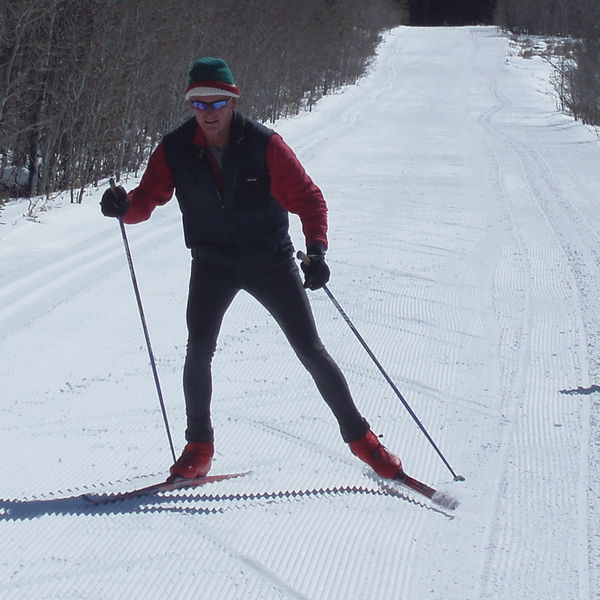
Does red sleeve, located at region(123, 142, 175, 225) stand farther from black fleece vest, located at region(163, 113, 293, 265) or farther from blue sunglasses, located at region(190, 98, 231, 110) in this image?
blue sunglasses, located at region(190, 98, 231, 110)

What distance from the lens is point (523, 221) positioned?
10469mm

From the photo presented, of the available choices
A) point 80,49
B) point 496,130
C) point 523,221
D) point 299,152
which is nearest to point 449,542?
point 523,221

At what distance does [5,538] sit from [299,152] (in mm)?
13023

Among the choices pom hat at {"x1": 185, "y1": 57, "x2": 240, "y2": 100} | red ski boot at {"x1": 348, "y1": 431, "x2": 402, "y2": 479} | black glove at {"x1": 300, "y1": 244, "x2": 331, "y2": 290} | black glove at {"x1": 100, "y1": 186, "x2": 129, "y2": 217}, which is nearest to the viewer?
pom hat at {"x1": 185, "y1": 57, "x2": 240, "y2": 100}

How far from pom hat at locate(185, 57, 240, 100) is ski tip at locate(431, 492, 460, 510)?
177 centimetres

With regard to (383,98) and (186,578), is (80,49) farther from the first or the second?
(383,98)

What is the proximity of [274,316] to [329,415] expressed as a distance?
133 cm

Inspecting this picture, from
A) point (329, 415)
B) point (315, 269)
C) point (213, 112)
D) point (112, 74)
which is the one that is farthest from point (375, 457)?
point (112, 74)

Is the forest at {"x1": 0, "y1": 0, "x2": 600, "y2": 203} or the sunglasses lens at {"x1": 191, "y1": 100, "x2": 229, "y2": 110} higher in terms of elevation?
the sunglasses lens at {"x1": 191, "y1": 100, "x2": 229, "y2": 110}

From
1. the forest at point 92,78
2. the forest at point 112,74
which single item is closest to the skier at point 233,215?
the forest at point 112,74

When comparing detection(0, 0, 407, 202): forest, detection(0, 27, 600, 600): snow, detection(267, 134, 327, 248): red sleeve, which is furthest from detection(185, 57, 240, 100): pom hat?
detection(0, 0, 407, 202): forest

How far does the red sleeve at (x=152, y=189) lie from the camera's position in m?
3.68

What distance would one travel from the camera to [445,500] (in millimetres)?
3830

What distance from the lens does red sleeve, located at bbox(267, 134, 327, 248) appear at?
3535 millimetres
